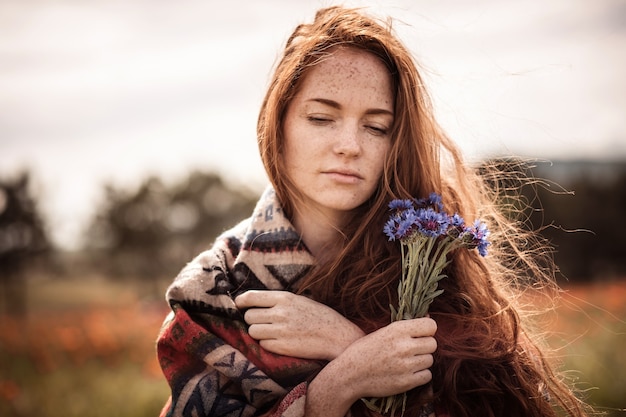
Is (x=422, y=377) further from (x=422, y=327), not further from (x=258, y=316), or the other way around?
(x=258, y=316)

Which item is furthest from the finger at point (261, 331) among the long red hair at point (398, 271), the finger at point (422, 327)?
the finger at point (422, 327)

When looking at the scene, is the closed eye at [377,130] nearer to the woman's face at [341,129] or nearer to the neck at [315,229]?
the woman's face at [341,129]

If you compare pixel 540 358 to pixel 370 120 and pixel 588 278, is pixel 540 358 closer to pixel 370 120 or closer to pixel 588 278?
pixel 370 120

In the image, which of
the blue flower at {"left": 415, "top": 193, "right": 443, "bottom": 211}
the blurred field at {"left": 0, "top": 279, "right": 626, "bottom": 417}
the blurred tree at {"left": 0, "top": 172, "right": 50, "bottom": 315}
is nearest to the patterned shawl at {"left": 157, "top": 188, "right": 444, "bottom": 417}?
the blue flower at {"left": 415, "top": 193, "right": 443, "bottom": 211}

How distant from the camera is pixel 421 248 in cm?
220

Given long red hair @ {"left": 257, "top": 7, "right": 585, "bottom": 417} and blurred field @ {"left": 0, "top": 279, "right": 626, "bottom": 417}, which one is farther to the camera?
blurred field @ {"left": 0, "top": 279, "right": 626, "bottom": 417}

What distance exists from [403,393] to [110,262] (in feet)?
78.8

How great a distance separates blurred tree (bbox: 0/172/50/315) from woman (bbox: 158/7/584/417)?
45.4 ft

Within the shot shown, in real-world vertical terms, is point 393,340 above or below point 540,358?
above

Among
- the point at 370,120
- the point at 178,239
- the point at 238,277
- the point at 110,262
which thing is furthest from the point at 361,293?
the point at 110,262

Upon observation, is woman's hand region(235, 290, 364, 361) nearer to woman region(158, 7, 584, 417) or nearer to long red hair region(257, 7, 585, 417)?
woman region(158, 7, 584, 417)

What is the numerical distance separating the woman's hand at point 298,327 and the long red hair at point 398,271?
0.44ft

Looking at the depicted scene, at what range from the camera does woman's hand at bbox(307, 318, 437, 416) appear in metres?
2.09

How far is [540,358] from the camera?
2.49 meters
